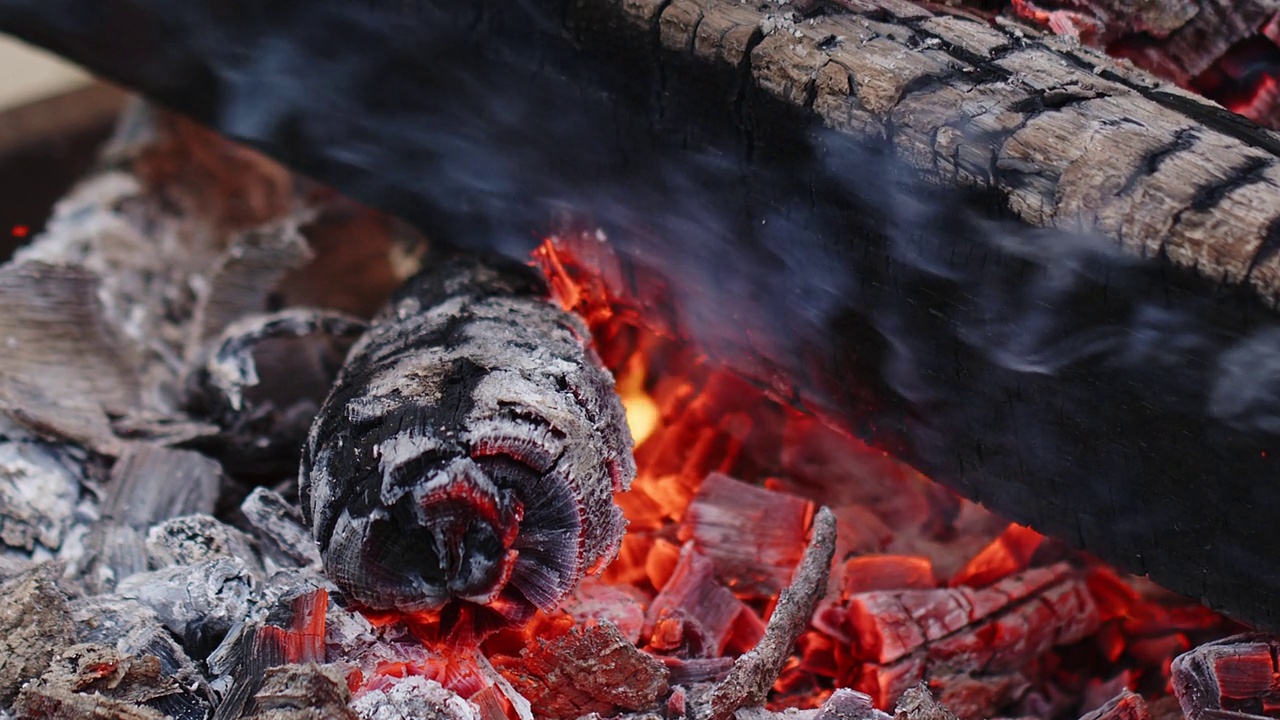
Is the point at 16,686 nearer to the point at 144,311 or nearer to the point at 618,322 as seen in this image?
the point at 618,322

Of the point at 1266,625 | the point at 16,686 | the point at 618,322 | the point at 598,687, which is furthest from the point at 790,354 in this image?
the point at 16,686

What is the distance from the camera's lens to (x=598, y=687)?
3.35ft

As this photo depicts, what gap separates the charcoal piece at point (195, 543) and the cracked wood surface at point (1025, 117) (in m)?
0.75

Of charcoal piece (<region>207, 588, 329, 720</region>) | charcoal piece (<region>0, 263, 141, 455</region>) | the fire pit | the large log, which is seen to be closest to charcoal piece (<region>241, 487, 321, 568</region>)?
the fire pit

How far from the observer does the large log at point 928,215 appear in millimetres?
903

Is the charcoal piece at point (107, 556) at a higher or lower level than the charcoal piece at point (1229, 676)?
lower

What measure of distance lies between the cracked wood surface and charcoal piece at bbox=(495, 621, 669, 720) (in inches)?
21.7

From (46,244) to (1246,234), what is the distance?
1840mm

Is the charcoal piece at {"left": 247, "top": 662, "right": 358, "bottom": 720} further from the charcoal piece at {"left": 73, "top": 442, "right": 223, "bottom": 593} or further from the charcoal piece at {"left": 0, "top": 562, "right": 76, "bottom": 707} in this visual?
the charcoal piece at {"left": 73, "top": 442, "right": 223, "bottom": 593}

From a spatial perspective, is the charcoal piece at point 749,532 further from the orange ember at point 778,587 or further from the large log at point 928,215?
the large log at point 928,215

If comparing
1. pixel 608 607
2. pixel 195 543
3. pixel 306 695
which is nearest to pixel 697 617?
pixel 608 607

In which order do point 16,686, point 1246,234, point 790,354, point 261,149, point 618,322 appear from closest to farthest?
point 1246,234
point 16,686
point 790,354
point 618,322
point 261,149

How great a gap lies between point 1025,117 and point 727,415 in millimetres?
688

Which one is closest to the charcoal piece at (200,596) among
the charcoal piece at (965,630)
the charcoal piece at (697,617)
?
the charcoal piece at (697,617)
